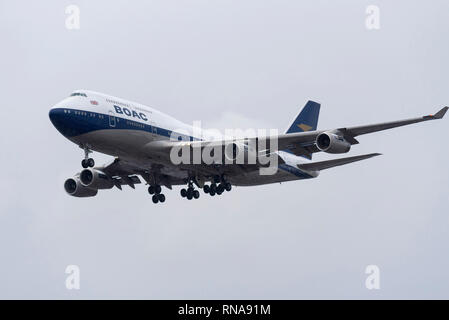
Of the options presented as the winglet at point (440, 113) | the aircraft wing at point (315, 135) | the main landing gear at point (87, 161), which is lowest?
the main landing gear at point (87, 161)

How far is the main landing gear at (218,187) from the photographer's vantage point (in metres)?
68.8

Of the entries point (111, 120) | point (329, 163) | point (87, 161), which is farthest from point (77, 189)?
point (329, 163)

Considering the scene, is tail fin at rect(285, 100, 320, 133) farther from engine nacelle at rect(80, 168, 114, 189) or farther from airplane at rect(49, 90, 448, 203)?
engine nacelle at rect(80, 168, 114, 189)

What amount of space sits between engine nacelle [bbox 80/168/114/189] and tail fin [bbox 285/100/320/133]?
16.0 meters

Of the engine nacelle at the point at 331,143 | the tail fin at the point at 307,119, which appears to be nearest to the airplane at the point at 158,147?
the engine nacelle at the point at 331,143

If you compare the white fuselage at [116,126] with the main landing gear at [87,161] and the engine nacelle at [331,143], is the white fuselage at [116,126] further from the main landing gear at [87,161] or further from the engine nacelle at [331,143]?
the engine nacelle at [331,143]

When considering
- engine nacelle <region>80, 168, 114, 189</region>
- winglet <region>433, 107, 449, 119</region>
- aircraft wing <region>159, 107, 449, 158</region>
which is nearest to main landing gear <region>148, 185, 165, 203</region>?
engine nacelle <region>80, 168, 114, 189</region>

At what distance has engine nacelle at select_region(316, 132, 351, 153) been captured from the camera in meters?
61.7

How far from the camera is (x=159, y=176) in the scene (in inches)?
2776

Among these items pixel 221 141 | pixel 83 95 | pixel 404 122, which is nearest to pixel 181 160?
pixel 221 141

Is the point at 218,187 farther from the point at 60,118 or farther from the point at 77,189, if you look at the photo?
the point at 60,118

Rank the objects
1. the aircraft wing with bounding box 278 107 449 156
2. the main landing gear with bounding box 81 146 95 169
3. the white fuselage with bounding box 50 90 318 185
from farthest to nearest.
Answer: the main landing gear with bounding box 81 146 95 169, the white fuselage with bounding box 50 90 318 185, the aircraft wing with bounding box 278 107 449 156

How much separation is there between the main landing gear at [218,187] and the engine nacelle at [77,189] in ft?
31.9

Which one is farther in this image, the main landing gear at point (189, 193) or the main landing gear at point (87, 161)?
the main landing gear at point (189, 193)
